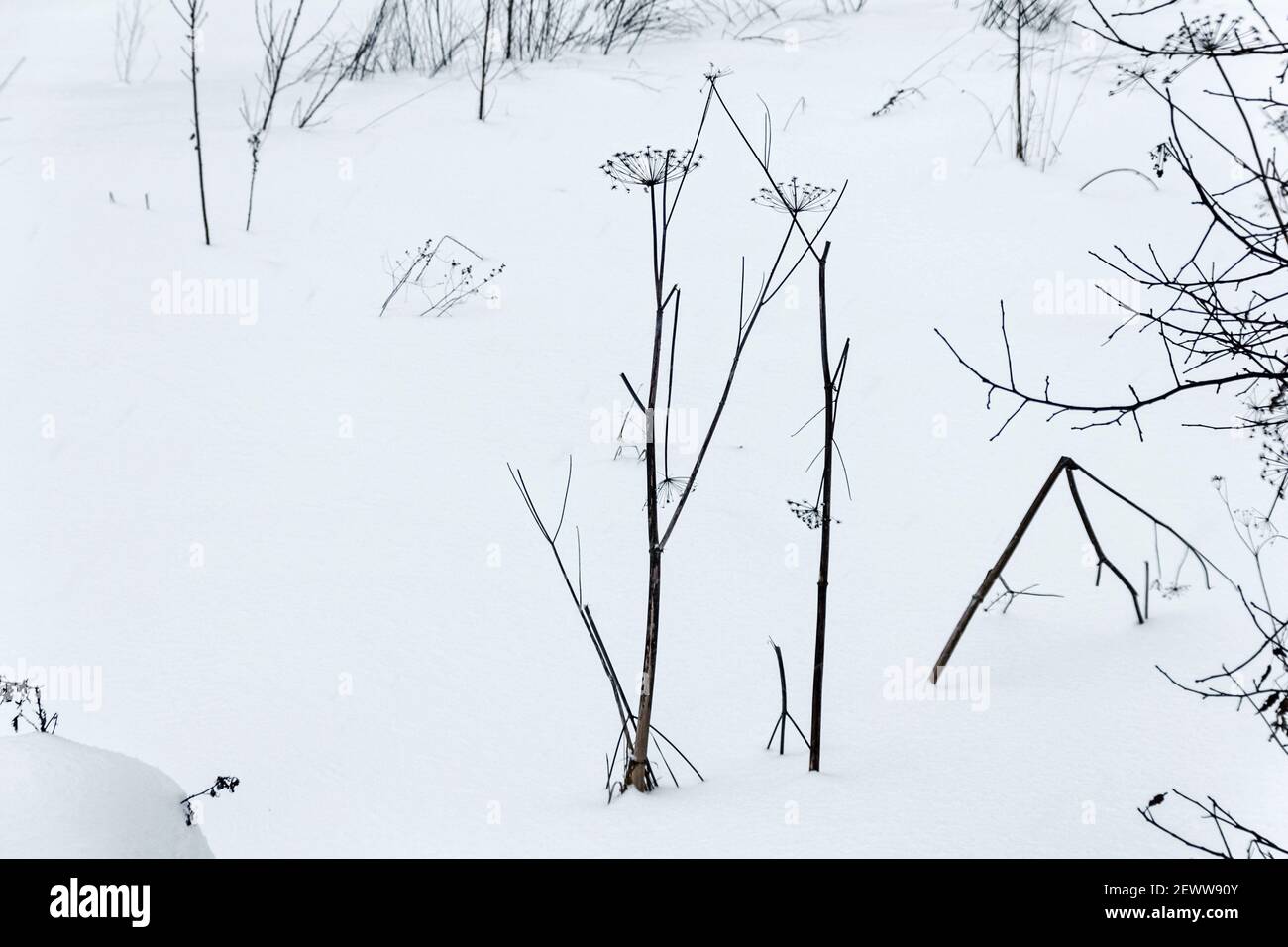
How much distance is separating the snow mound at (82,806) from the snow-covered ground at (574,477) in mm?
37

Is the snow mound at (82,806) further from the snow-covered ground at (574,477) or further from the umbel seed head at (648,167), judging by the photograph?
the umbel seed head at (648,167)

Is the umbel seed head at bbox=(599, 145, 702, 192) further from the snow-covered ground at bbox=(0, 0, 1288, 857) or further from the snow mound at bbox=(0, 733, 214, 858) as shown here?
the snow mound at bbox=(0, 733, 214, 858)

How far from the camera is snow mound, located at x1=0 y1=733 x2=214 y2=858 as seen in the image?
1.49 m

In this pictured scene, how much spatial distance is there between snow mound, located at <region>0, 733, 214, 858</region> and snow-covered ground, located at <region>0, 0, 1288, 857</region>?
0.04 m

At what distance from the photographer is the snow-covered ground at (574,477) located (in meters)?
2.00

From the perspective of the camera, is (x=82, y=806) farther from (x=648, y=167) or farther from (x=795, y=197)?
(x=648, y=167)

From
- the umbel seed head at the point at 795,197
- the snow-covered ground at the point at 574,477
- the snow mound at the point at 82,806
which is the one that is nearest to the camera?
the snow mound at the point at 82,806

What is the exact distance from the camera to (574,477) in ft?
10.3

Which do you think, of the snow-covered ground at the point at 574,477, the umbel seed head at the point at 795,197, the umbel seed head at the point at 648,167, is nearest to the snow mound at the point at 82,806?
the snow-covered ground at the point at 574,477

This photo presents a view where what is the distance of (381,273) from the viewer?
411cm

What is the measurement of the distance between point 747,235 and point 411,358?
57.5 inches

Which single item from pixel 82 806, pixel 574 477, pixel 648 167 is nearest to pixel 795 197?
pixel 648 167
